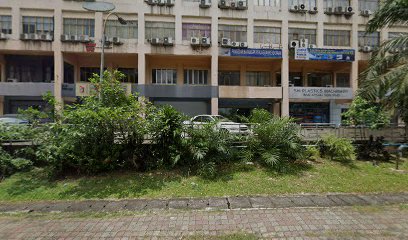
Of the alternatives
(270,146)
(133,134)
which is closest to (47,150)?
(133,134)

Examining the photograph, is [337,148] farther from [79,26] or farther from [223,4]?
[79,26]

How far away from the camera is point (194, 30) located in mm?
20484

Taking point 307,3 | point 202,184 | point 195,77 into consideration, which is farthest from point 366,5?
point 202,184

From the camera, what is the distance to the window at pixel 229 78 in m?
22.8

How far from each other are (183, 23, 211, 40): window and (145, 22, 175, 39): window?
46.0 inches

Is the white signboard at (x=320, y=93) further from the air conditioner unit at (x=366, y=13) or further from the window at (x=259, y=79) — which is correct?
the air conditioner unit at (x=366, y=13)

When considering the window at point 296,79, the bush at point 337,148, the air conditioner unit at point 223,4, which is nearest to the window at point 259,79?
the window at point 296,79

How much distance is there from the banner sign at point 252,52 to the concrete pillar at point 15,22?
17.4m

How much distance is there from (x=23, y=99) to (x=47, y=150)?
18709 mm

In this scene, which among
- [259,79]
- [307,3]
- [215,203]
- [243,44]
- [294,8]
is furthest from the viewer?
[259,79]

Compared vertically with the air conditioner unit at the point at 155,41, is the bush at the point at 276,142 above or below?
below

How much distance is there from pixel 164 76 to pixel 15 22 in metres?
13.0

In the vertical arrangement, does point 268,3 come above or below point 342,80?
above

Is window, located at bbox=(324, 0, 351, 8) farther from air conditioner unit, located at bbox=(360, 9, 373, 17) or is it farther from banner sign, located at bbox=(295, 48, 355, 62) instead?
banner sign, located at bbox=(295, 48, 355, 62)
